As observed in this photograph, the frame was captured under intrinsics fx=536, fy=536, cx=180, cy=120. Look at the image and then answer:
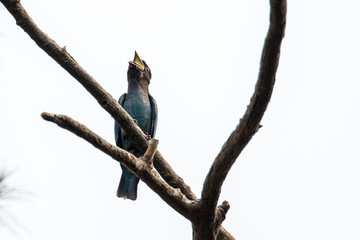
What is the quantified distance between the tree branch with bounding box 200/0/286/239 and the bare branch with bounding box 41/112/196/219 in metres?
0.15

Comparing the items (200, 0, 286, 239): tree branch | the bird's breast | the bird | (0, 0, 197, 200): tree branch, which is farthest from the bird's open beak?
(200, 0, 286, 239): tree branch

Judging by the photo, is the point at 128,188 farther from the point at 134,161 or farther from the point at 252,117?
the point at 252,117

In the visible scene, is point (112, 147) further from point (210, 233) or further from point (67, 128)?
point (210, 233)

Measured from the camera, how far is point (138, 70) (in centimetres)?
781

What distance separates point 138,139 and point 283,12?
223 cm

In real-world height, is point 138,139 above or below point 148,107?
below

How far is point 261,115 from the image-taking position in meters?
2.89

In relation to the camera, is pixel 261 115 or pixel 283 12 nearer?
pixel 283 12

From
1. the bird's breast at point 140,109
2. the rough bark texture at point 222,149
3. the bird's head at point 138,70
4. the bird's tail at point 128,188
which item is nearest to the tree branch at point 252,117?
the rough bark texture at point 222,149

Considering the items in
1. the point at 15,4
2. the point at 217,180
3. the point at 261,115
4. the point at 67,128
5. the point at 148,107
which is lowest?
the point at 67,128

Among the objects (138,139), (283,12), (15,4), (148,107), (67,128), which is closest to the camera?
(283,12)

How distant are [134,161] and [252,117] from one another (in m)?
0.75

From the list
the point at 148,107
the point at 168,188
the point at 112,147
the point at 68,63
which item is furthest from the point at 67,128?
the point at 148,107

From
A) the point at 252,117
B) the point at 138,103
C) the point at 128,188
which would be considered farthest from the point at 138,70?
the point at 252,117
